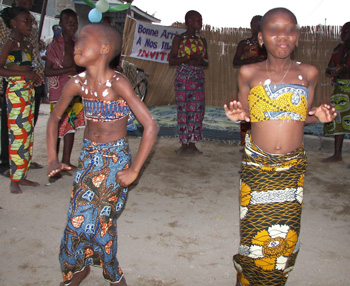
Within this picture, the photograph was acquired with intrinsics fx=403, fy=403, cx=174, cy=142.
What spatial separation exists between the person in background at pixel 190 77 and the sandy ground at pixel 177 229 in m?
0.87

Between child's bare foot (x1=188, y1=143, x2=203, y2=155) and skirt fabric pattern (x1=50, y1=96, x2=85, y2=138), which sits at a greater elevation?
skirt fabric pattern (x1=50, y1=96, x2=85, y2=138)

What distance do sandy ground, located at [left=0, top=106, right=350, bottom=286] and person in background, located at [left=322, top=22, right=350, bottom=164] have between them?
57 centimetres

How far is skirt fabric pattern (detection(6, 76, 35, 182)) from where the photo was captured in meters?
4.31

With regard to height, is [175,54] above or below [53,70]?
above

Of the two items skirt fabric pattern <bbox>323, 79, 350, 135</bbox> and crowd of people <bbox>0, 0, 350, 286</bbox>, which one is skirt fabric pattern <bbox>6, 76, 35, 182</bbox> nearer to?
crowd of people <bbox>0, 0, 350, 286</bbox>

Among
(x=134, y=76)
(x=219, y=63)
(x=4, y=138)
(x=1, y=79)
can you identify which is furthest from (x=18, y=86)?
(x=219, y=63)

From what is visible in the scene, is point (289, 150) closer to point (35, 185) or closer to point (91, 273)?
point (91, 273)

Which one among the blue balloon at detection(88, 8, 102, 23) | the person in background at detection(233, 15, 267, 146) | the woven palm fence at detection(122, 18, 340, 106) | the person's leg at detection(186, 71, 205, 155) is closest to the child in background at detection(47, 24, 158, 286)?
the blue balloon at detection(88, 8, 102, 23)

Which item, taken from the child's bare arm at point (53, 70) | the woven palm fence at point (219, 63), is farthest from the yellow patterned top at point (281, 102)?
the woven palm fence at point (219, 63)

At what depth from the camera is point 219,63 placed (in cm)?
1098

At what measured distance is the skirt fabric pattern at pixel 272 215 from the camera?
2.26 meters

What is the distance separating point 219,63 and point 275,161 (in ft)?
29.6

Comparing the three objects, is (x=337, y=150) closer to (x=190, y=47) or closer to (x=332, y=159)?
(x=332, y=159)

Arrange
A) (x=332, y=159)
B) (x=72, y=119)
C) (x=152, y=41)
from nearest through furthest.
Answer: (x=72, y=119) → (x=332, y=159) → (x=152, y=41)
